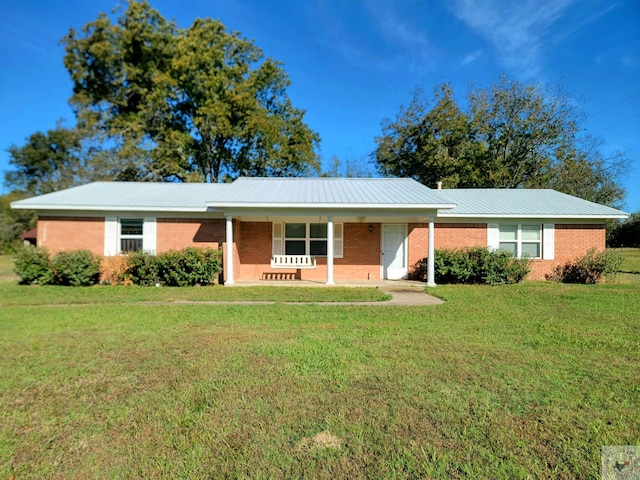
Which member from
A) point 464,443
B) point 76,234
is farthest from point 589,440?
point 76,234

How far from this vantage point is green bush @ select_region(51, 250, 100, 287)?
472 inches

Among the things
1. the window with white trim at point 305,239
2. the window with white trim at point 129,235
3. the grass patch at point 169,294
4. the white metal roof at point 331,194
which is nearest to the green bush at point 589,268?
the white metal roof at point 331,194

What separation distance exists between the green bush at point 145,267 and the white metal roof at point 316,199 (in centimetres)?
195

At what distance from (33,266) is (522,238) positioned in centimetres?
1834

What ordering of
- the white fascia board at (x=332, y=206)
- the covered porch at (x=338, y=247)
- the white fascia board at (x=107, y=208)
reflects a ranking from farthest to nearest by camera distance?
the covered porch at (x=338, y=247), the white fascia board at (x=107, y=208), the white fascia board at (x=332, y=206)

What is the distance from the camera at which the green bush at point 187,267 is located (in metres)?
12.2

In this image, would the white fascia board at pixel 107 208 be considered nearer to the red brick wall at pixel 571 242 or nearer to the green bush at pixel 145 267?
the green bush at pixel 145 267

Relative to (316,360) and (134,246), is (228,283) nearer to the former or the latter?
(134,246)

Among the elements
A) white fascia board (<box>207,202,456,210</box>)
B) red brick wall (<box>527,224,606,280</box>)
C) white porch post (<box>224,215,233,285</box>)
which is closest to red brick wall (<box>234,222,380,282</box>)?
white porch post (<box>224,215,233,285</box>)

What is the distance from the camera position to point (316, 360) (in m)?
4.72

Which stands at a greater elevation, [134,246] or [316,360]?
[134,246]

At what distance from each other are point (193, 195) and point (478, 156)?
69.8ft

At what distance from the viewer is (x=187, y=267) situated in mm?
12234

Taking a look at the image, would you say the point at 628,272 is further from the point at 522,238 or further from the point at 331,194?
the point at 331,194
